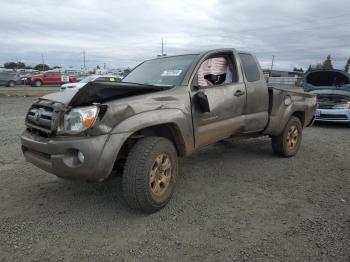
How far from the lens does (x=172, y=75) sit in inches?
173

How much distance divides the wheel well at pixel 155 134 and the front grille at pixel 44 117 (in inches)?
29.3

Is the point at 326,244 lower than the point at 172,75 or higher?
lower

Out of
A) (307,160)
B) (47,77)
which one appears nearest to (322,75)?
(307,160)

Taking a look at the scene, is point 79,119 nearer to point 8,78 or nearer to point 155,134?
point 155,134

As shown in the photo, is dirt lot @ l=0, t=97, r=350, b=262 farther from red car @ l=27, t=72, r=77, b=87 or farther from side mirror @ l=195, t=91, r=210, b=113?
red car @ l=27, t=72, r=77, b=87

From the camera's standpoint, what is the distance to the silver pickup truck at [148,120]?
3232mm

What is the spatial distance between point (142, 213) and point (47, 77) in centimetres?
3458

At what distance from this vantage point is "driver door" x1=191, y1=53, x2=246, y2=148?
163 inches

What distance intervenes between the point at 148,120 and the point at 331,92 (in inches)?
326

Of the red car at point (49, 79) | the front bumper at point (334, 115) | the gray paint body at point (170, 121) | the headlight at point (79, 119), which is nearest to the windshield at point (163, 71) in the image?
the gray paint body at point (170, 121)

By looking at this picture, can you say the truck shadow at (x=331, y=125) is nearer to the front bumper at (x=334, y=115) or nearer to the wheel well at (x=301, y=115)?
the front bumper at (x=334, y=115)

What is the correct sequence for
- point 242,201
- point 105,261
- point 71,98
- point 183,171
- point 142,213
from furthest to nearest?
1. point 183,171
2. point 242,201
3. point 142,213
4. point 71,98
5. point 105,261

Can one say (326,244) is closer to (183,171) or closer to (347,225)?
(347,225)

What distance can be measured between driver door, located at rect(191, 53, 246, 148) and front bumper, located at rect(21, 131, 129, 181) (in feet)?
3.77
